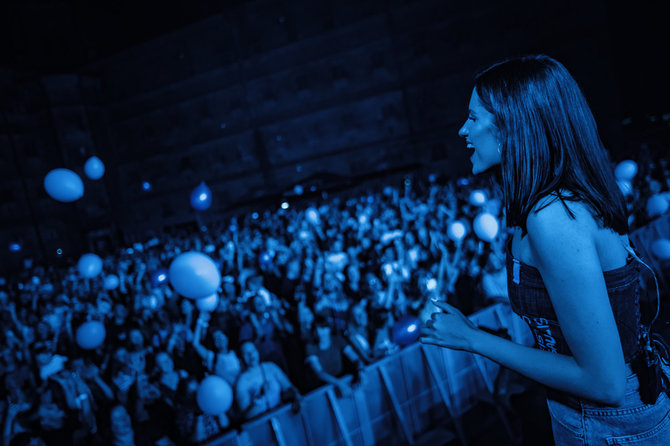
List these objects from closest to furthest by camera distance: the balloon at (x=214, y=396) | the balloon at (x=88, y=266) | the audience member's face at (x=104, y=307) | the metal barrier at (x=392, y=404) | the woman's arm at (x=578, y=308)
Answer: the woman's arm at (x=578, y=308), the metal barrier at (x=392, y=404), the balloon at (x=214, y=396), the audience member's face at (x=104, y=307), the balloon at (x=88, y=266)

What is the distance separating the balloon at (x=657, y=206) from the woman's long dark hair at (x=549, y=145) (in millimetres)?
8872

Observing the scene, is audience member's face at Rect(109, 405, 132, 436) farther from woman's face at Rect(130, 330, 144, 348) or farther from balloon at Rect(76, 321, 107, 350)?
balloon at Rect(76, 321, 107, 350)

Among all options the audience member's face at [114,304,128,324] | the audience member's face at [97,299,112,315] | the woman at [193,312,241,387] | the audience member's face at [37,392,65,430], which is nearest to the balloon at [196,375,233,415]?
the woman at [193,312,241,387]

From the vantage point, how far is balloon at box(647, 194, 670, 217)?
7.99m

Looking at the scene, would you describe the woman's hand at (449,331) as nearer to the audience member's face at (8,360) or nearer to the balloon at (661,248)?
the audience member's face at (8,360)

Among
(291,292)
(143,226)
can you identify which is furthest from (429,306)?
(143,226)

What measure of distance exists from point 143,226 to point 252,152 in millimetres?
10416

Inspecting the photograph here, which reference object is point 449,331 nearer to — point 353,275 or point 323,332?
point 323,332

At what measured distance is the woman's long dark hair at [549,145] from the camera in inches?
38.1

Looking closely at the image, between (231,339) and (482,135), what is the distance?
6780 millimetres

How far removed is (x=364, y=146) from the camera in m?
27.5

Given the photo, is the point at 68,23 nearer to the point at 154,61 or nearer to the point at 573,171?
the point at 154,61

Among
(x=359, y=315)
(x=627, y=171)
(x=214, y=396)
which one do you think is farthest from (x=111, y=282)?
(x=627, y=171)

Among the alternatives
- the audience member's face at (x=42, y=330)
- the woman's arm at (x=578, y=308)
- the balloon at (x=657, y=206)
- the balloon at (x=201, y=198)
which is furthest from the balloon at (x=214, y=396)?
the balloon at (x=657, y=206)
